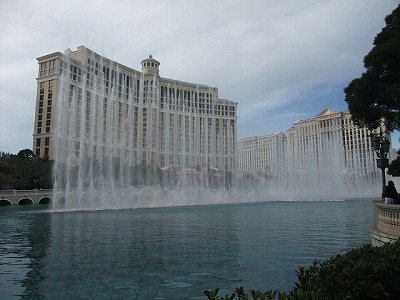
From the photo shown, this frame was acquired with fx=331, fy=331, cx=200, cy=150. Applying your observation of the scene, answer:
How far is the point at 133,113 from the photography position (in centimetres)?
10419

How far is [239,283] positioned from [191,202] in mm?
40282

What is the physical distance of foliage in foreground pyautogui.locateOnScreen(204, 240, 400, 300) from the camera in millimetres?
3466

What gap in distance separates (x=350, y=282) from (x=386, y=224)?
290 inches

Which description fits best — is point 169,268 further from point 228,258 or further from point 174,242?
point 174,242

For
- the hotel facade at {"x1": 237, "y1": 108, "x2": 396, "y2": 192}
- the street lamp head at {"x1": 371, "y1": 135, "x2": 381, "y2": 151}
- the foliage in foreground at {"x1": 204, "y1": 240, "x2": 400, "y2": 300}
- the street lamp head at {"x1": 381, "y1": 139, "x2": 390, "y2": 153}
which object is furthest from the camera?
the hotel facade at {"x1": 237, "y1": 108, "x2": 396, "y2": 192}

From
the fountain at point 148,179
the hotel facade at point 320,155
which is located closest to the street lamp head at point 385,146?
the hotel facade at point 320,155

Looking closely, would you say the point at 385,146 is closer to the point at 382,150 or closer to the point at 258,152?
the point at 382,150

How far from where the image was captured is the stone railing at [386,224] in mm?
9383

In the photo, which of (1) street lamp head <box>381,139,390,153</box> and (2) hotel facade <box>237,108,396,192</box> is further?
(2) hotel facade <box>237,108,396,192</box>

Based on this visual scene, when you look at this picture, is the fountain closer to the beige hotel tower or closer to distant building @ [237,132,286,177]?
the beige hotel tower

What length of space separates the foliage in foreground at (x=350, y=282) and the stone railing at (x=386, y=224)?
530cm

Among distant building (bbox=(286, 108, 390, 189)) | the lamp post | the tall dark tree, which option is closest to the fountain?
distant building (bbox=(286, 108, 390, 189))

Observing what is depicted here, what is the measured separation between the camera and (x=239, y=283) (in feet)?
25.9

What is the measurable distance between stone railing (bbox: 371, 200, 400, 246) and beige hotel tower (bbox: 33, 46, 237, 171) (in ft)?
221
